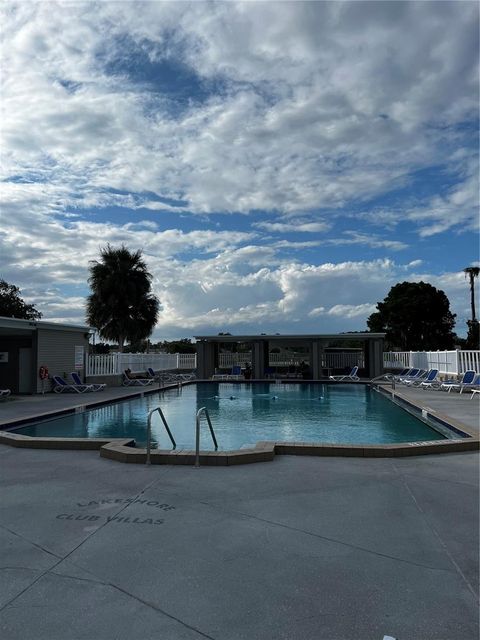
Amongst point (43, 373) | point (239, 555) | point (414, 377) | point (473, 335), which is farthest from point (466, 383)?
point (473, 335)

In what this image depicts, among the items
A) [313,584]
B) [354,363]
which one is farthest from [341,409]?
[354,363]

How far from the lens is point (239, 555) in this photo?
11.4 feet

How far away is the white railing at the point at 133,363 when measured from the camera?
69.8 ft

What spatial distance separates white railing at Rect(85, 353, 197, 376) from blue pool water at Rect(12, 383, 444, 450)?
11.5ft

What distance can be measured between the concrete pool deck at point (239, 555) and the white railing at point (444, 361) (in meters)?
14.7

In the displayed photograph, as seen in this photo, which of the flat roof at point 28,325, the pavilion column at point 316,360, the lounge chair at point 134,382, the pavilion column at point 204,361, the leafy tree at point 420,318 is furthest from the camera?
the leafy tree at point 420,318

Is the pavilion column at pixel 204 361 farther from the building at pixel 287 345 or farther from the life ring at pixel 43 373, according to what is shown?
the life ring at pixel 43 373

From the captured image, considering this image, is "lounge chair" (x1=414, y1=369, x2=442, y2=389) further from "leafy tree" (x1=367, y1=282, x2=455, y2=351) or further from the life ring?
"leafy tree" (x1=367, y1=282, x2=455, y2=351)

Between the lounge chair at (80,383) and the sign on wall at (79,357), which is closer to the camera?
the lounge chair at (80,383)

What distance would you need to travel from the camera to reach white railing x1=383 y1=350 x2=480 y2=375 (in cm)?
1908

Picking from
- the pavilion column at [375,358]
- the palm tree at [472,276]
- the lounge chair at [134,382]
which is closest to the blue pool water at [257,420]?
the lounge chair at [134,382]

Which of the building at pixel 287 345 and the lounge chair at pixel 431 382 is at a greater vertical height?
the building at pixel 287 345

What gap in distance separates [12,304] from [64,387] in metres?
25.2

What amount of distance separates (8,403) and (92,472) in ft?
31.4
